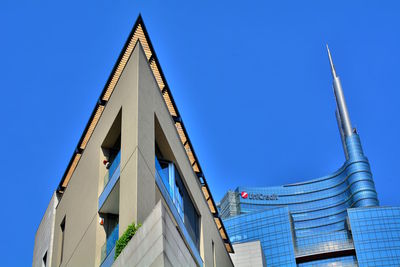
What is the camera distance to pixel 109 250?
2630cm

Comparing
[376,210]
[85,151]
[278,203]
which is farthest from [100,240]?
[278,203]

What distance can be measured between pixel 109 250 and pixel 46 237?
14.3 metres

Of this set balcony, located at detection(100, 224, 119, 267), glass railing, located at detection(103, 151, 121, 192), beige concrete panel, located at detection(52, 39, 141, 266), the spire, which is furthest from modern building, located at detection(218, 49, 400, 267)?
balcony, located at detection(100, 224, 119, 267)

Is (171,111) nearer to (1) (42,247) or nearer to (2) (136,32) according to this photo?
(2) (136,32)

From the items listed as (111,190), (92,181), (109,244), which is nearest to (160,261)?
(109,244)

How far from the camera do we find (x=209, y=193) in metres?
45.7

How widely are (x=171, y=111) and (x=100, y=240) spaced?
37.8ft

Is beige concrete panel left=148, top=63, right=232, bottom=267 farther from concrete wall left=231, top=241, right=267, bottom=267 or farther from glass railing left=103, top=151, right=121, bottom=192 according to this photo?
concrete wall left=231, top=241, right=267, bottom=267

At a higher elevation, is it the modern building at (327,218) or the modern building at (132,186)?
the modern building at (327,218)

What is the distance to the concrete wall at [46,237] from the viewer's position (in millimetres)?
37219

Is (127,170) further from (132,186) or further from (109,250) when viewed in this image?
(109,250)

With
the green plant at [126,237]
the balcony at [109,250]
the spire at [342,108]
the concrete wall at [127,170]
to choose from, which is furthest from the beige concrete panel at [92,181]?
the spire at [342,108]

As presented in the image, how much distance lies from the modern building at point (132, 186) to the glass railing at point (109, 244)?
0.05 m

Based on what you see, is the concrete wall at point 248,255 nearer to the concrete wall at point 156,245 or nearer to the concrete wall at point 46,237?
the concrete wall at point 46,237
